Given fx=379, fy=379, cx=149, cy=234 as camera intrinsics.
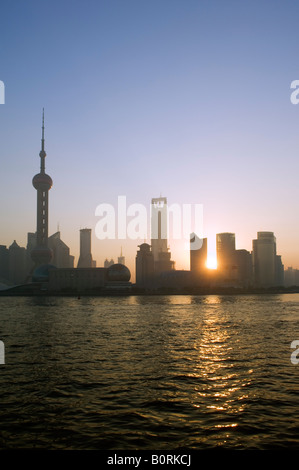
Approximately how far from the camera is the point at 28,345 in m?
44.2

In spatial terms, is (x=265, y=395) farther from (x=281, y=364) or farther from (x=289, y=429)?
(x=281, y=364)

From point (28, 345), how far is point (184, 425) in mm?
30690

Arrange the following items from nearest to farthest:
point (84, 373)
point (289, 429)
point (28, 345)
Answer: point (289, 429), point (84, 373), point (28, 345)

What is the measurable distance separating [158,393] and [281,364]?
14522 millimetres

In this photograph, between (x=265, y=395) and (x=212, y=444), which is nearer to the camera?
(x=212, y=444)

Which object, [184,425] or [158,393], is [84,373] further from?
[184,425]

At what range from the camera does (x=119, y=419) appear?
19.1 meters

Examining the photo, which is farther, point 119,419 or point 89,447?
point 119,419

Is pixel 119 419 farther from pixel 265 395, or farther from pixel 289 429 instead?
pixel 265 395
